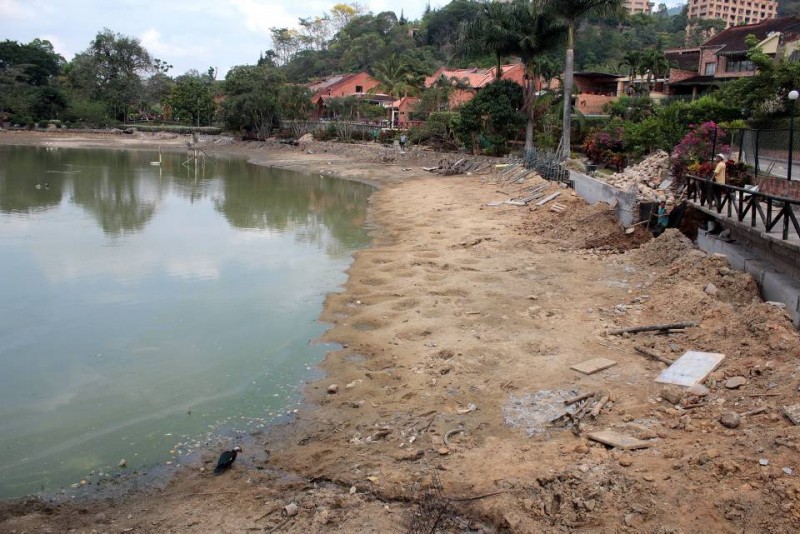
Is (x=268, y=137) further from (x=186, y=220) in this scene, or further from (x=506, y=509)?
(x=506, y=509)

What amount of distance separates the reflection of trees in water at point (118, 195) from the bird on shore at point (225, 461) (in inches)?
748

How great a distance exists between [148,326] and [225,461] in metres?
6.81

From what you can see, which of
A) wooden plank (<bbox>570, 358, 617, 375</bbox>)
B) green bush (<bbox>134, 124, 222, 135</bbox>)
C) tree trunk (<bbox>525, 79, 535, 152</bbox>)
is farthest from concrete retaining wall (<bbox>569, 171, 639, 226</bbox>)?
green bush (<bbox>134, 124, 222, 135</bbox>)

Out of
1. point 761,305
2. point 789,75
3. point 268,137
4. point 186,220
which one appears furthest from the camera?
point 268,137

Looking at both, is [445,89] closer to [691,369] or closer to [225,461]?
[691,369]

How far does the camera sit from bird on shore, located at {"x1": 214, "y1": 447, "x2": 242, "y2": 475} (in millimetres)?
8234

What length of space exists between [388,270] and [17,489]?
11430 millimetres

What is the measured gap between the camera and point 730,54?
176 feet

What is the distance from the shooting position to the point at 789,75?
24219 mm

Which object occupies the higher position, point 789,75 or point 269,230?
point 789,75

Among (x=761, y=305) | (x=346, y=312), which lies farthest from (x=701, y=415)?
(x=346, y=312)

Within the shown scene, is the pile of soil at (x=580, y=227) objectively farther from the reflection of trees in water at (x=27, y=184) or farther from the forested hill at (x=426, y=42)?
the forested hill at (x=426, y=42)

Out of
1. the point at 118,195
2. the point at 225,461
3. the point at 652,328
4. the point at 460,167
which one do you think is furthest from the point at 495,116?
the point at 225,461

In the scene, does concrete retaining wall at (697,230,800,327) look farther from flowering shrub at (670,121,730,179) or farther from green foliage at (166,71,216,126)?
green foliage at (166,71,216,126)
